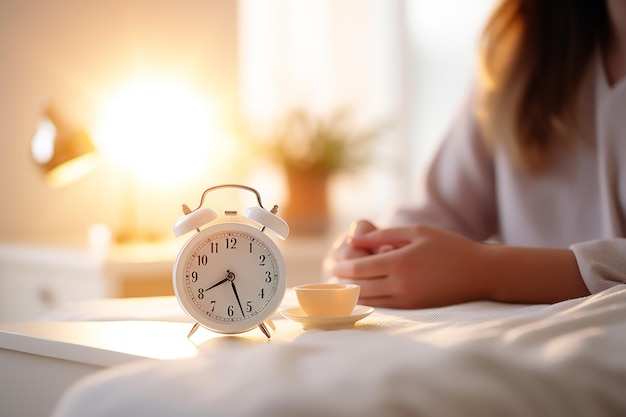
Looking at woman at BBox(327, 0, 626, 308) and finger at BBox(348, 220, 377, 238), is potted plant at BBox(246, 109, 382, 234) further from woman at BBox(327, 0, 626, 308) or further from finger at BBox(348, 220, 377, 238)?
finger at BBox(348, 220, 377, 238)

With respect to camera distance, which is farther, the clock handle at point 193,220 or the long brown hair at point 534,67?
the long brown hair at point 534,67

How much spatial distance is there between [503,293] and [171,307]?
1.44 ft

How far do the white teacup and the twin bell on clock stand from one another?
0.04m

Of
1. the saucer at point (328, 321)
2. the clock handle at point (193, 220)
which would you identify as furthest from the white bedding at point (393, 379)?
the clock handle at point (193, 220)

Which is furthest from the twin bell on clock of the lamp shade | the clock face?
the lamp shade

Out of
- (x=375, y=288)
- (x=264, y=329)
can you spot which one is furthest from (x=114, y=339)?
(x=375, y=288)

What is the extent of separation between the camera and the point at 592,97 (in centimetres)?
150

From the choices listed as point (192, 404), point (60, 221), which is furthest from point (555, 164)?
point (60, 221)

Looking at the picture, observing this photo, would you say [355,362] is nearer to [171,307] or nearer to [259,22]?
[171,307]

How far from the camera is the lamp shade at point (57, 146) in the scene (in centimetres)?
212

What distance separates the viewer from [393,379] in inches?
21.8

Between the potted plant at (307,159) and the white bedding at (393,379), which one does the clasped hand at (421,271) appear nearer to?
the white bedding at (393,379)

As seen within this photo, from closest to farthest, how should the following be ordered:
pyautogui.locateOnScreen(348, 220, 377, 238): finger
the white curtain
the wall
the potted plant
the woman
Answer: pyautogui.locateOnScreen(348, 220, 377, 238): finger
the woman
the wall
the potted plant
the white curtain

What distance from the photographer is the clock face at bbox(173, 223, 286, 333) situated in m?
0.85
